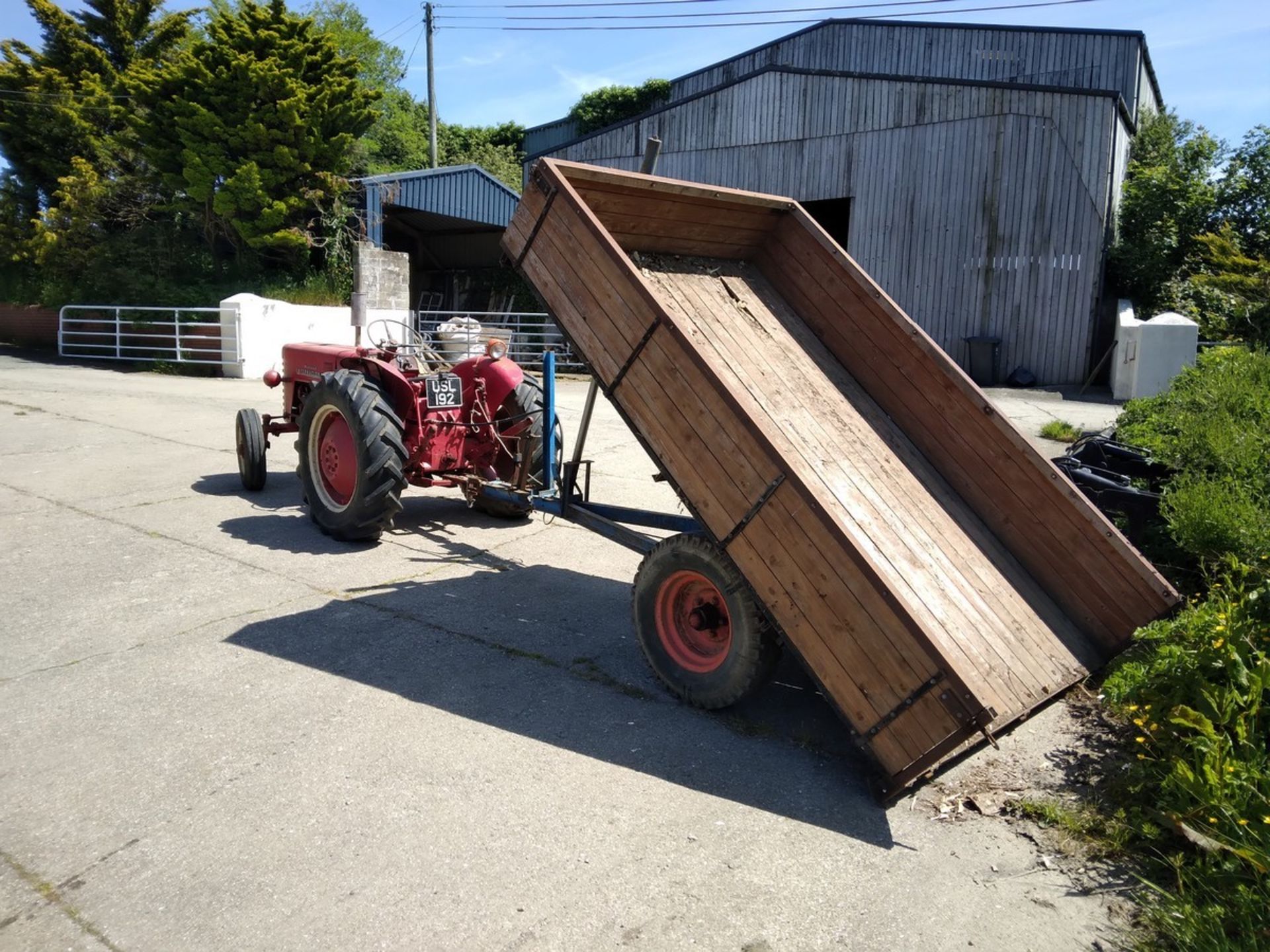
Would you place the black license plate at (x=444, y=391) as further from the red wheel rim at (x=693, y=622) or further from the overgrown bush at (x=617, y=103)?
the overgrown bush at (x=617, y=103)

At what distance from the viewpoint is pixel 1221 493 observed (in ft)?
17.0

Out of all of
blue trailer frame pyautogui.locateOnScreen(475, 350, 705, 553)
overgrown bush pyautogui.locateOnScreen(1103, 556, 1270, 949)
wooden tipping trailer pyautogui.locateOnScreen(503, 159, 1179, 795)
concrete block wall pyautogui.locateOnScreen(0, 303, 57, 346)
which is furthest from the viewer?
concrete block wall pyautogui.locateOnScreen(0, 303, 57, 346)

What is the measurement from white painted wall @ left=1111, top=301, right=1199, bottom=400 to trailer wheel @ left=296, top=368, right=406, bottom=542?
12.5 m

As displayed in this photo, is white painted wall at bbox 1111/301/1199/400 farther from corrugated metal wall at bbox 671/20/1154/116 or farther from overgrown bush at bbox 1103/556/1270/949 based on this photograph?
overgrown bush at bbox 1103/556/1270/949

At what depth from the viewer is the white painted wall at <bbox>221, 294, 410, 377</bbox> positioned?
1817 centimetres

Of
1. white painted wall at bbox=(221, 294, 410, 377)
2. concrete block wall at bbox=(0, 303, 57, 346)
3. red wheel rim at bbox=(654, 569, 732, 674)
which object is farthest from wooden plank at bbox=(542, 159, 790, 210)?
concrete block wall at bbox=(0, 303, 57, 346)

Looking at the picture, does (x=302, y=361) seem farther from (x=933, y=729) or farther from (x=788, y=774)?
(x=933, y=729)

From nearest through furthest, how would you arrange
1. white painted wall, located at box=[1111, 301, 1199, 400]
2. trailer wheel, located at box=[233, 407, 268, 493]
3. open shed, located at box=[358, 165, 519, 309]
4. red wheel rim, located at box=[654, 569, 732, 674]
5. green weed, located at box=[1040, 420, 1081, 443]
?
red wheel rim, located at box=[654, 569, 732, 674] < trailer wheel, located at box=[233, 407, 268, 493] < green weed, located at box=[1040, 420, 1081, 443] < white painted wall, located at box=[1111, 301, 1199, 400] < open shed, located at box=[358, 165, 519, 309]

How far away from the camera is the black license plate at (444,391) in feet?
23.4

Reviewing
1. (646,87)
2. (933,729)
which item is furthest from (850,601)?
(646,87)

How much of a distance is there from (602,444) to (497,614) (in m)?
6.36

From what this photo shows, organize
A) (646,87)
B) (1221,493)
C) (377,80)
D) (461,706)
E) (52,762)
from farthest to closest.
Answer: (377,80) → (646,87) → (1221,493) → (461,706) → (52,762)

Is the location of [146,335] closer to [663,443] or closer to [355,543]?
[355,543]

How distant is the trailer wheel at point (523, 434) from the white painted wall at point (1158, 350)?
11159 mm
